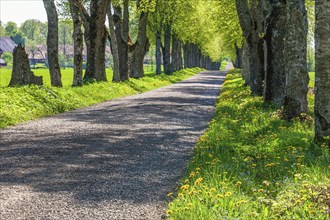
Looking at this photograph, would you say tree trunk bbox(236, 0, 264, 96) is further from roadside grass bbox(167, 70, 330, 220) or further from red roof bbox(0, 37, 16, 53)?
red roof bbox(0, 37, 16, 53)

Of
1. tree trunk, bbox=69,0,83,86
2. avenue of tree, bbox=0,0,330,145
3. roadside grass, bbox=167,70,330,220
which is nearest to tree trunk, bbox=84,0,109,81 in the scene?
avenue of tree, bbox=0,0,330,145

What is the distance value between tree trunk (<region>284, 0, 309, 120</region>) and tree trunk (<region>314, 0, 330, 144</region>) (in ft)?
9.79

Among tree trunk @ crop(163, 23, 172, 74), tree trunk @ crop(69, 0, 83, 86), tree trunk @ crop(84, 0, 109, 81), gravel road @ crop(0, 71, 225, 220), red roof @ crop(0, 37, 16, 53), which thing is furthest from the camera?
red roof @ crop(0, 37, 16, 53)

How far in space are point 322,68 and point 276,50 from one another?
6.59 m

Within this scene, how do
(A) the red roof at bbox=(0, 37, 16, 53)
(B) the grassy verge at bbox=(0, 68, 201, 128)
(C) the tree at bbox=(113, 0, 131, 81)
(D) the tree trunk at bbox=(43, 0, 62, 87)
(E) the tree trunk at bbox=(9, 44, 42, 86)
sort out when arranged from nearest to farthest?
(B) the grassy verge at bbox=(0, 68, 201, 128) → (E) the tree trunk at bbox=(9, 44, 42, 86) → (D) the tree trunk at bbox=(43, 0, 62, 87) → (C) the tree at bbox=(113, 0, 131, 81) → (A) the red roof at bbox=(0, 37, 16, 53)

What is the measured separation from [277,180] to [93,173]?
3057 millimetres

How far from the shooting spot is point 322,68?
9.10 m

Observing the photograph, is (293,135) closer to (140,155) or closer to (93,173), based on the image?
(140,155)

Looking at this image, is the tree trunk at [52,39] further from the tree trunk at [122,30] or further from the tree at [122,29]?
the tree trunk at [122,30]

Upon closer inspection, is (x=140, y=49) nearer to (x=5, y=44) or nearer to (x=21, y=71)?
(x=21, y=71)

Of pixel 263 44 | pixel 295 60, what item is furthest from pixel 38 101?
pixel 263 44

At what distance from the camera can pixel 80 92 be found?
20.7 metres

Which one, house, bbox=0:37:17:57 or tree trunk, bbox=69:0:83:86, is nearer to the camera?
tree trunk, bbox=69:0:83:86

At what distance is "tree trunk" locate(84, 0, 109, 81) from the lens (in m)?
25.8
